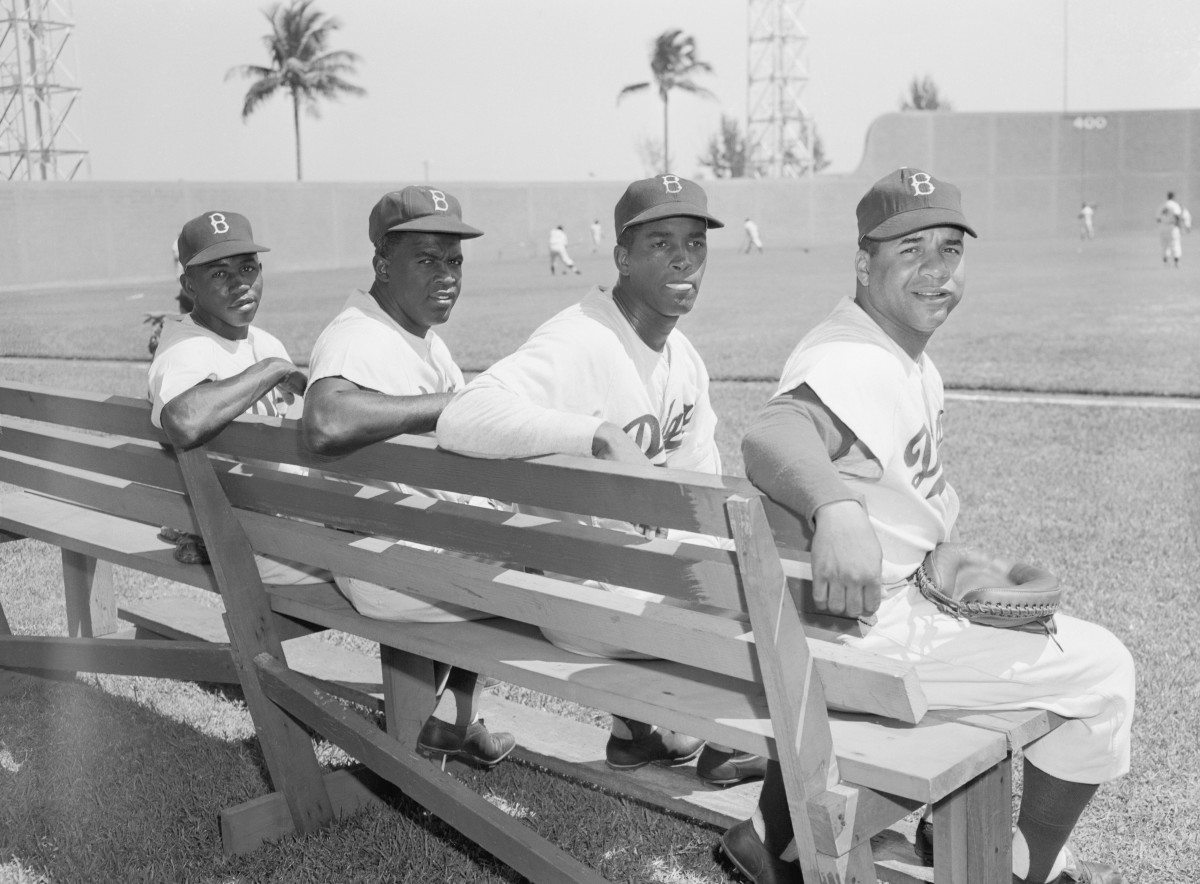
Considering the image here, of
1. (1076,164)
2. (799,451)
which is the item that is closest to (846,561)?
(799,451)

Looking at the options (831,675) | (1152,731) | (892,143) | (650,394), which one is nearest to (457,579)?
(650,394)

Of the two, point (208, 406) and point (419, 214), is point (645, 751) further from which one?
point (419, 214)

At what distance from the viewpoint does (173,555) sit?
4.03 meters

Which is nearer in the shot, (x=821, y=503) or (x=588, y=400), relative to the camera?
(x=821, y=503)

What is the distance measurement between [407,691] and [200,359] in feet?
4.09

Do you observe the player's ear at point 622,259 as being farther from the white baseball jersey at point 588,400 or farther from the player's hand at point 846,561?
the player's hand at point 846,561

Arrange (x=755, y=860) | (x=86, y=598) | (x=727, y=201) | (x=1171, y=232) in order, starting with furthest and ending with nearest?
(x=727, y=201) < (x=1171, y=232) < (x=86, y=598) < (x=755, y=860)

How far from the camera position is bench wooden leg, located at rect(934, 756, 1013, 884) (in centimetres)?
243

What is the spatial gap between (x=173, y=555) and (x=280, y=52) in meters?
52.0

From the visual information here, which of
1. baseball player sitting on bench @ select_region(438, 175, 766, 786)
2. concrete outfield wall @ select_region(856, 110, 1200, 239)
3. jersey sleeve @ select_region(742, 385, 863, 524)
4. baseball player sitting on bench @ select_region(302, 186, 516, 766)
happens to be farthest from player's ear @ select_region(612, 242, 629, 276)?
concrete outfield wall @ select_region(856, 110, 1200, 239)

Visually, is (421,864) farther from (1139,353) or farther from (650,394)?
(1139,353)

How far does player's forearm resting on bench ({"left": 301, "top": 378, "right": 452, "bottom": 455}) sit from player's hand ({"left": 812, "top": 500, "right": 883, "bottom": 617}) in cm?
121

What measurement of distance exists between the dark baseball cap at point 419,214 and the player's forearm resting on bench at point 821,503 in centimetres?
161

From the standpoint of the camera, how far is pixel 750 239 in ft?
173
